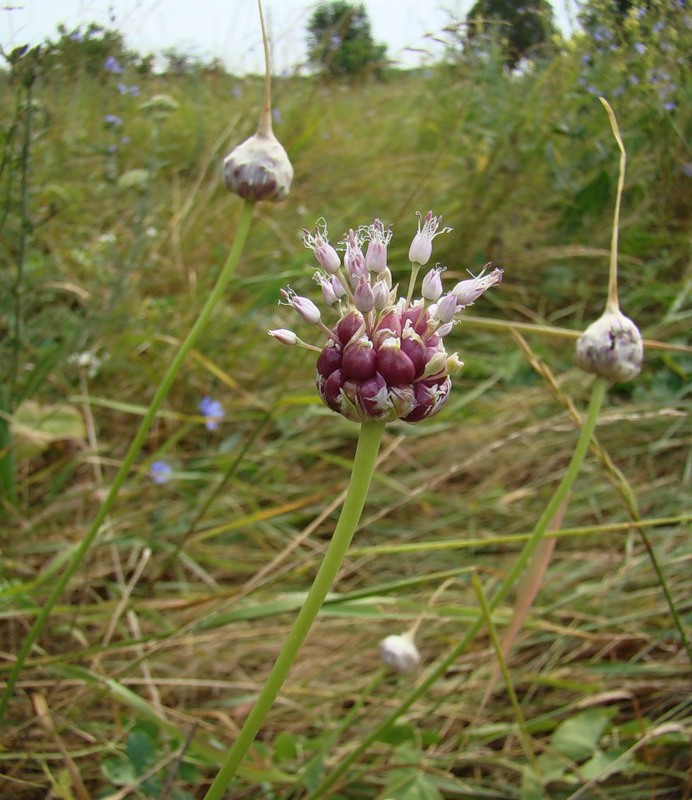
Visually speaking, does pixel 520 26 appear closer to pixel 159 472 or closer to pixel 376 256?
pixel 159 472

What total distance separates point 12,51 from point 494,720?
1.14 m

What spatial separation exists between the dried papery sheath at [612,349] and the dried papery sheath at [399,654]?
→ 19.3 inches

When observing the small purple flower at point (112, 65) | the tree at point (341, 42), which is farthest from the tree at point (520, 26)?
the small purple flower at point (112, 65)

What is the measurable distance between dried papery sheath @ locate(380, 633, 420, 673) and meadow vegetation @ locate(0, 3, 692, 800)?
0.16 ft

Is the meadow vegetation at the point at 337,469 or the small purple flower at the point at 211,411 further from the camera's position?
the small purple flower at the point at 211,411

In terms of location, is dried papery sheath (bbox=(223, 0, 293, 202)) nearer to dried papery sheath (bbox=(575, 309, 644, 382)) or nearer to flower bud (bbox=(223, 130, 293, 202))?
flower bud (bbox=(223, 130, 293, 202))

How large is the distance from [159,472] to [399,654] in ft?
1.85

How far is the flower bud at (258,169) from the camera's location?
2.44ft

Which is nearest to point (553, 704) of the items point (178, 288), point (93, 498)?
point (93, 498)

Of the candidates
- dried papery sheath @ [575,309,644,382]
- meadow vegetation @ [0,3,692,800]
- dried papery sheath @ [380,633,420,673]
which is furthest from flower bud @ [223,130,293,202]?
dried papery sheath @ [380,633,420,673]

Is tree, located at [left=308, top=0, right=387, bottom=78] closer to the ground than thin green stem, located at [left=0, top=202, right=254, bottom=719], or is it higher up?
higher up

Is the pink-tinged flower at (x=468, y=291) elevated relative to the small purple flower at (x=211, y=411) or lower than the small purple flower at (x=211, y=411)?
elevated

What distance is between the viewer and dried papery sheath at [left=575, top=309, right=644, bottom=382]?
2.13ft

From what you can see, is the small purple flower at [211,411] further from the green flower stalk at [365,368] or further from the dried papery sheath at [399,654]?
the green flower stalk at [365,368]
